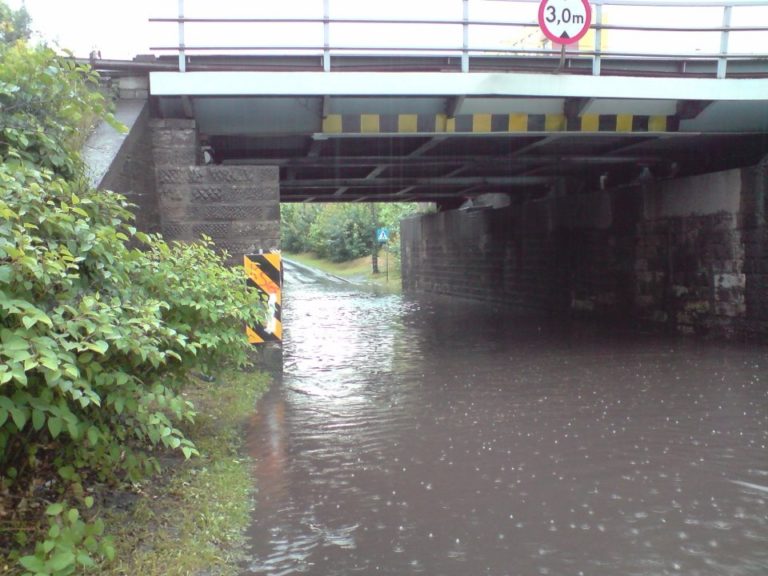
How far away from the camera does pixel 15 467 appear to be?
11.2 feet

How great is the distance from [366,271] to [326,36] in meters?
36.9

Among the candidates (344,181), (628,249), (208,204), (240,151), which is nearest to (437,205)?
(344,181)

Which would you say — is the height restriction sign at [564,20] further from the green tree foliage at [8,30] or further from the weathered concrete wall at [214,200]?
the green tree foliage at [8,30]

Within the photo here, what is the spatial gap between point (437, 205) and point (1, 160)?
2257 cm

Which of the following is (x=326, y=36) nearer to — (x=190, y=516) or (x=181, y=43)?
(x=181, y=43)

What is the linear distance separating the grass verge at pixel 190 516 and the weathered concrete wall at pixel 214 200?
10.9ft

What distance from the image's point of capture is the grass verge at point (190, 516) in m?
3.44

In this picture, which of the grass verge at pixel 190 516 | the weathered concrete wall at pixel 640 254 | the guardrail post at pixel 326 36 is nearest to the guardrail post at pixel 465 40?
the guardrail post at pixel 326 36

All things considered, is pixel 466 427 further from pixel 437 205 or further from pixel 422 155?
pixel 437 205

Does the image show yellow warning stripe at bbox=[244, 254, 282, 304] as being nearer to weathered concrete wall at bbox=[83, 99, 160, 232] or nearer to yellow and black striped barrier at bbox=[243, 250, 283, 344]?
yellow and black striped barrier at bbox=[243, 250, 283, 344]

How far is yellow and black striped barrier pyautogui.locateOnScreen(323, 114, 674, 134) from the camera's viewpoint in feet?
32.1

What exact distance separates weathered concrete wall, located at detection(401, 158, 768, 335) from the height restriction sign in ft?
12.6

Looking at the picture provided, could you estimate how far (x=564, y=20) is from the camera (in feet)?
28.8

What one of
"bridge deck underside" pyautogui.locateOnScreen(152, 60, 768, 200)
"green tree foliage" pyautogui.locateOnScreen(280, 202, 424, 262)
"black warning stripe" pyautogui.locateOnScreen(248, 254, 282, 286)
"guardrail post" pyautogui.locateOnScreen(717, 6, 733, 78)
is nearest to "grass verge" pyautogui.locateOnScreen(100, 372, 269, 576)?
"black warning stripe" pyautogui.locateOnScreen(248, 254, 282, 286)
